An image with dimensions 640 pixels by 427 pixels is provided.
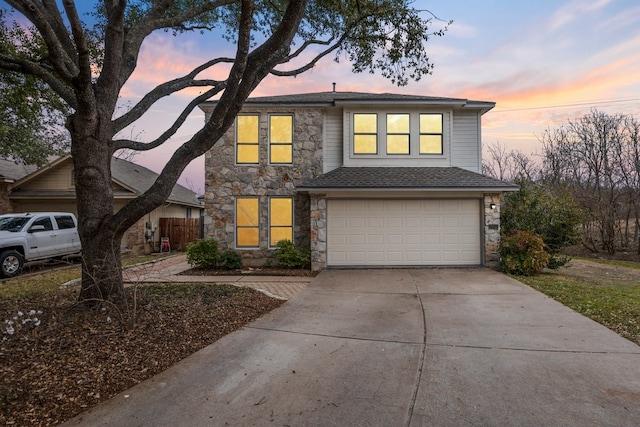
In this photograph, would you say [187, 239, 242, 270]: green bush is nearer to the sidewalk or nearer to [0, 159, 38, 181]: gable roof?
the sidewalk

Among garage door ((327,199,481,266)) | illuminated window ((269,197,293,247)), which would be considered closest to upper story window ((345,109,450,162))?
garage door ((327,199,481,266))

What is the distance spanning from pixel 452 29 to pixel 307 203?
241 inches

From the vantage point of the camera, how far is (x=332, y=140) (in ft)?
37.3

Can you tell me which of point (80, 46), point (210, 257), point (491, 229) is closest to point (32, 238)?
point (210, 257)

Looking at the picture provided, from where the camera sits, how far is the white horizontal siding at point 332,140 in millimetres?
11281

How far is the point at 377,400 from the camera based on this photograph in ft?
9.67

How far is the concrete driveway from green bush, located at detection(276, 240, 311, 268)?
177 inches

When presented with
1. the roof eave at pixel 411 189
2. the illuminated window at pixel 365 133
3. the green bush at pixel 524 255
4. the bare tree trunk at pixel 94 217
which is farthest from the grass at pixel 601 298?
the bare tree trunk at pixel 94 217

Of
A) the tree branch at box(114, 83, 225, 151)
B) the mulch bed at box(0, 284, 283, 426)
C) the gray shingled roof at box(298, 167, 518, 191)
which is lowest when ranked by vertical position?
the mulch bed at box(0, 284, 283, 426)

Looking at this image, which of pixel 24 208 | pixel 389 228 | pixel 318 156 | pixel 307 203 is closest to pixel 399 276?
pixel 389 228

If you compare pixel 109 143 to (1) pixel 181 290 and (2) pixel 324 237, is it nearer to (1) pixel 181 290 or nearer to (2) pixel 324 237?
(1) pixel 181 290

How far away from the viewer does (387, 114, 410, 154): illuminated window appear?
11.2 meters

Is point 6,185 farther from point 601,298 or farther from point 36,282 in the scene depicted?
point 601,298

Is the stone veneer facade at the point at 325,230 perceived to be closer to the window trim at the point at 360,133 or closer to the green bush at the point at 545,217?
the green bush at the point at 545,217
